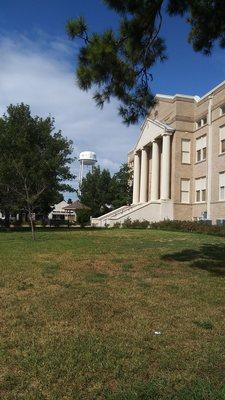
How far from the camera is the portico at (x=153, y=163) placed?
4459cm

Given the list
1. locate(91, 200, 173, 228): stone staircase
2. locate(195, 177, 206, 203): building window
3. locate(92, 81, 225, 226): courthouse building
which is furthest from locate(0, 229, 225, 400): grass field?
locate(91, 200, 173, 228): stone staircase

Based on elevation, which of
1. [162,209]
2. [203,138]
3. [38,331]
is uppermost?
[203,138]

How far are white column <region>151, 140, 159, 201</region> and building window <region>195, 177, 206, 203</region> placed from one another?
4.70m

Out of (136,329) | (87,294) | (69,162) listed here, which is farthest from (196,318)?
(69,162)

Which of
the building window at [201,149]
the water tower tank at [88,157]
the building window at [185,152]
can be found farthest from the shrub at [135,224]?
the water tower tank at [88,157]

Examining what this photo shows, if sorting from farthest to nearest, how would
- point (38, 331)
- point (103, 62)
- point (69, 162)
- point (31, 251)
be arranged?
point (69, 162) < point (31, 251) < point (103, 62) < point (38, 331)

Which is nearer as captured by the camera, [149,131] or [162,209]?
[162,209]

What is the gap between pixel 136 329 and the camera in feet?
20.7

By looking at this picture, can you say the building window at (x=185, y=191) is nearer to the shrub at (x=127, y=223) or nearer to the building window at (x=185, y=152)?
the building window at (x=185, y=152)

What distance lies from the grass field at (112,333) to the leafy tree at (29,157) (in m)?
12.6

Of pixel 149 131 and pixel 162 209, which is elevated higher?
pixel 149 131

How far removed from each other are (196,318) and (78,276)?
393 cm

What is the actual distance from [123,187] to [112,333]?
52714 millimetres

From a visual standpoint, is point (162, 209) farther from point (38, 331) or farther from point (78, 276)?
point (38, 331)
